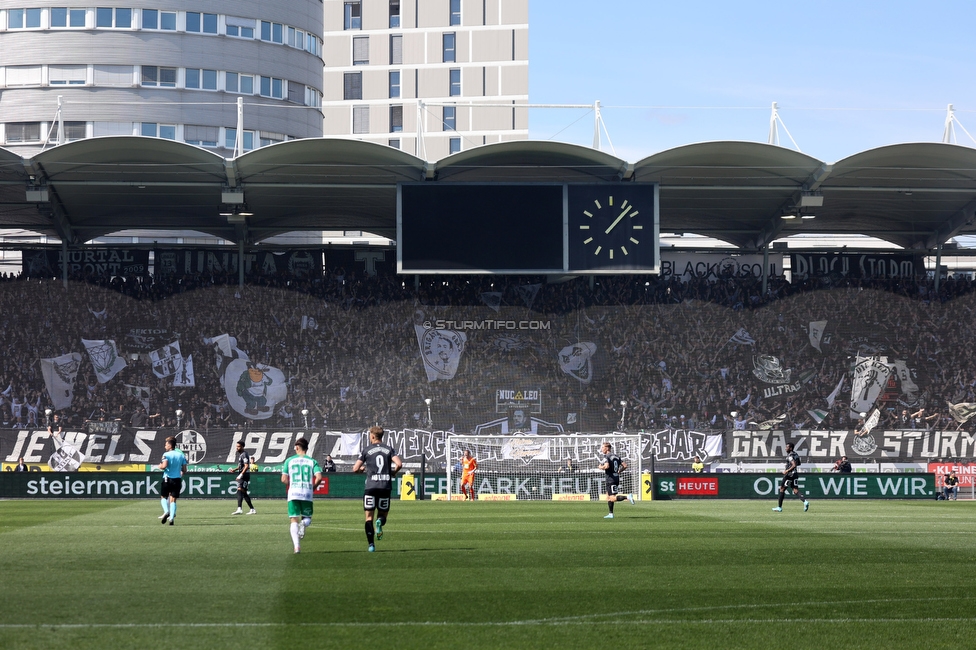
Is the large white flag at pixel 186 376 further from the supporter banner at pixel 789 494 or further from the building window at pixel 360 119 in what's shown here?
the building window at pixel 360 119

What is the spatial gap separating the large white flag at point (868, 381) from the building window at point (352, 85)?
62.9 meters

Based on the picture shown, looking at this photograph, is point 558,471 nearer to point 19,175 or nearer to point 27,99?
point 19,175

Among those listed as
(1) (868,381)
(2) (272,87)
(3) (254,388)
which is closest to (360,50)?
(2) (272,87)

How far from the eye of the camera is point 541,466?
128 ft

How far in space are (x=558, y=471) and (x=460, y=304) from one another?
38.4 feet

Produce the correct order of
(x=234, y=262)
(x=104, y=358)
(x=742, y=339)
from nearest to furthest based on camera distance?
(x=104, y=358) → (x=742, y=339) → (x=234, y=262)

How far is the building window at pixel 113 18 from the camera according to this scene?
67938mm

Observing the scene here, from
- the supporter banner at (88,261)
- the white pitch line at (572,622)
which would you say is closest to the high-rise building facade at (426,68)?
the supporter banner at (88,261)

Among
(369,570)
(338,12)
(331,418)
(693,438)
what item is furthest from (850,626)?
(338,12)

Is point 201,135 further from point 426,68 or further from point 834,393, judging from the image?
point 834,393

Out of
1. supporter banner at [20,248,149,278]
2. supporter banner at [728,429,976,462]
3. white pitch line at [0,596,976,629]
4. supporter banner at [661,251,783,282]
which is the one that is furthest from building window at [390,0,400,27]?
white pitch line at [0,596,976,629]

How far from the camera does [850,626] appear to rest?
10578 millimetres

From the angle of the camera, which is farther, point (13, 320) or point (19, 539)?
point (13, 320)

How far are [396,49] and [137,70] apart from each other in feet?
112
